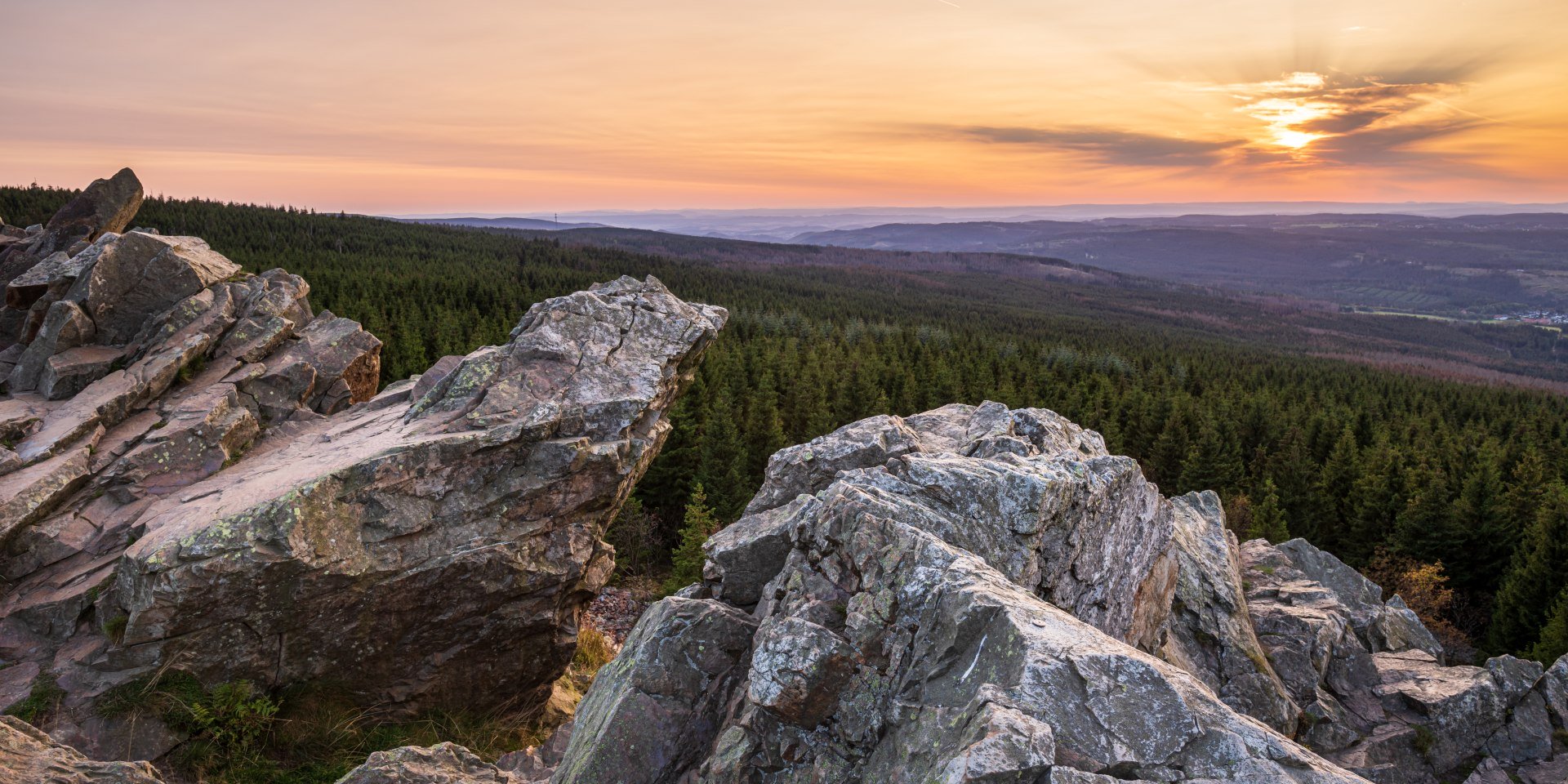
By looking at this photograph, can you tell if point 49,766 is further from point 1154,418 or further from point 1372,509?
point 1154,418

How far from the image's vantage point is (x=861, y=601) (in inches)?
351

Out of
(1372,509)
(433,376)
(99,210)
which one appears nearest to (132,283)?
(433,376)

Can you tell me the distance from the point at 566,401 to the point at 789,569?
9051 millimetres

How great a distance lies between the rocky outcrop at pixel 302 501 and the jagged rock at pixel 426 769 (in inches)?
196

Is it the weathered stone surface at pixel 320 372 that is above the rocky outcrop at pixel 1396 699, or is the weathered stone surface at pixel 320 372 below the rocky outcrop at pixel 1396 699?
above

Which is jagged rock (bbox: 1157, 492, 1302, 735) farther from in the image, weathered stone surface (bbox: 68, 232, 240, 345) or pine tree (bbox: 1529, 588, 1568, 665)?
weathered stone surface (bbox: 68, 232, 240, 345)

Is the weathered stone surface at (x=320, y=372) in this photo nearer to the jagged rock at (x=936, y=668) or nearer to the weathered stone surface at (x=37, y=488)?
the weathered stone surface at (x=37, y=488)

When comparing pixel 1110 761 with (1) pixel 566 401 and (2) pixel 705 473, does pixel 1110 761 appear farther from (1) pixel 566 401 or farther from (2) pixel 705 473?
(2) pixel 705 473

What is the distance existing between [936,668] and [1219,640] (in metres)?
12.1

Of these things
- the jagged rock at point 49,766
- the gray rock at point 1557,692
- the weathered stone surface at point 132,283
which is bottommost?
the gray rock at point 1557,692

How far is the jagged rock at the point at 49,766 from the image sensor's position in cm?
848

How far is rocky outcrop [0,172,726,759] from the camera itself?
45.4ft

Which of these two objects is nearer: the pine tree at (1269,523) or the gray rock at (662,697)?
the gray rock at (662,697)

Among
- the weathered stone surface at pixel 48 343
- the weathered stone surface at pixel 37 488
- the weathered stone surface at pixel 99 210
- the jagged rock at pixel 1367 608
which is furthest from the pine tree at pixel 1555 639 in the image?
the weathered stone surface at pixel 99 210
